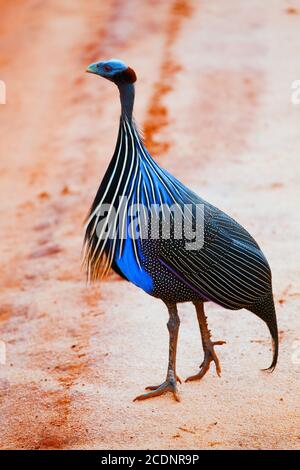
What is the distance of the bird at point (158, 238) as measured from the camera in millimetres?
3924

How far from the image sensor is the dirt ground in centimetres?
418

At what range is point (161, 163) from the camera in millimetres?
8727

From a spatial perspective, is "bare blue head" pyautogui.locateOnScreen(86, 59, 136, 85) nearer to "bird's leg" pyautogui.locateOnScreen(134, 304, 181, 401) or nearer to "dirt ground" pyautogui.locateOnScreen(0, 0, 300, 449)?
"bird's leg" pyautogui.locateOnScreen(134, 304, 181, 401)

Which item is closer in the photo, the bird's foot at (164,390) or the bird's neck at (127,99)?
the bird's neck at (127,99)

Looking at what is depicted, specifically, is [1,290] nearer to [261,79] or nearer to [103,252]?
[103,252]

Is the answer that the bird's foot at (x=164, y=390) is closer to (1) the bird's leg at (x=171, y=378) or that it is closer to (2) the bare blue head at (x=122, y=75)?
(1) the bird's leg at (x=171, y=378)

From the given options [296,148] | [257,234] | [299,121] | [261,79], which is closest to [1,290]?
[257,234]

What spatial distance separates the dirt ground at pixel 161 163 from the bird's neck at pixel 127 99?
1.54 metres

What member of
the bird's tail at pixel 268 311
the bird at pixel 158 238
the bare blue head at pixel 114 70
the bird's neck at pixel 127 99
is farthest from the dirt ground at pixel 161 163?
the bare blue head at pixel 114 70

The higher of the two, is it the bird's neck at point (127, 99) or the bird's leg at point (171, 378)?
the bird's neck at point (127, 99)

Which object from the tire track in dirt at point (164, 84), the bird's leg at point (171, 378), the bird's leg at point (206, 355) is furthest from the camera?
the tire track in dirt at point (164, 84)

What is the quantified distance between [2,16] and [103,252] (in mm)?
11320

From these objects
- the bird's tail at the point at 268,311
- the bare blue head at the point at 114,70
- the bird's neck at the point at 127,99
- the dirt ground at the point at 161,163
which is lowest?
the dirt ground at the point at 161,163

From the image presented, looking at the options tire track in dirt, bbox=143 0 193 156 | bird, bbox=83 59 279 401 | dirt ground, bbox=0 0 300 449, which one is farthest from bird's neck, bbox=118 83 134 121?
tire track in dirt, bbox=143 0 193 156
